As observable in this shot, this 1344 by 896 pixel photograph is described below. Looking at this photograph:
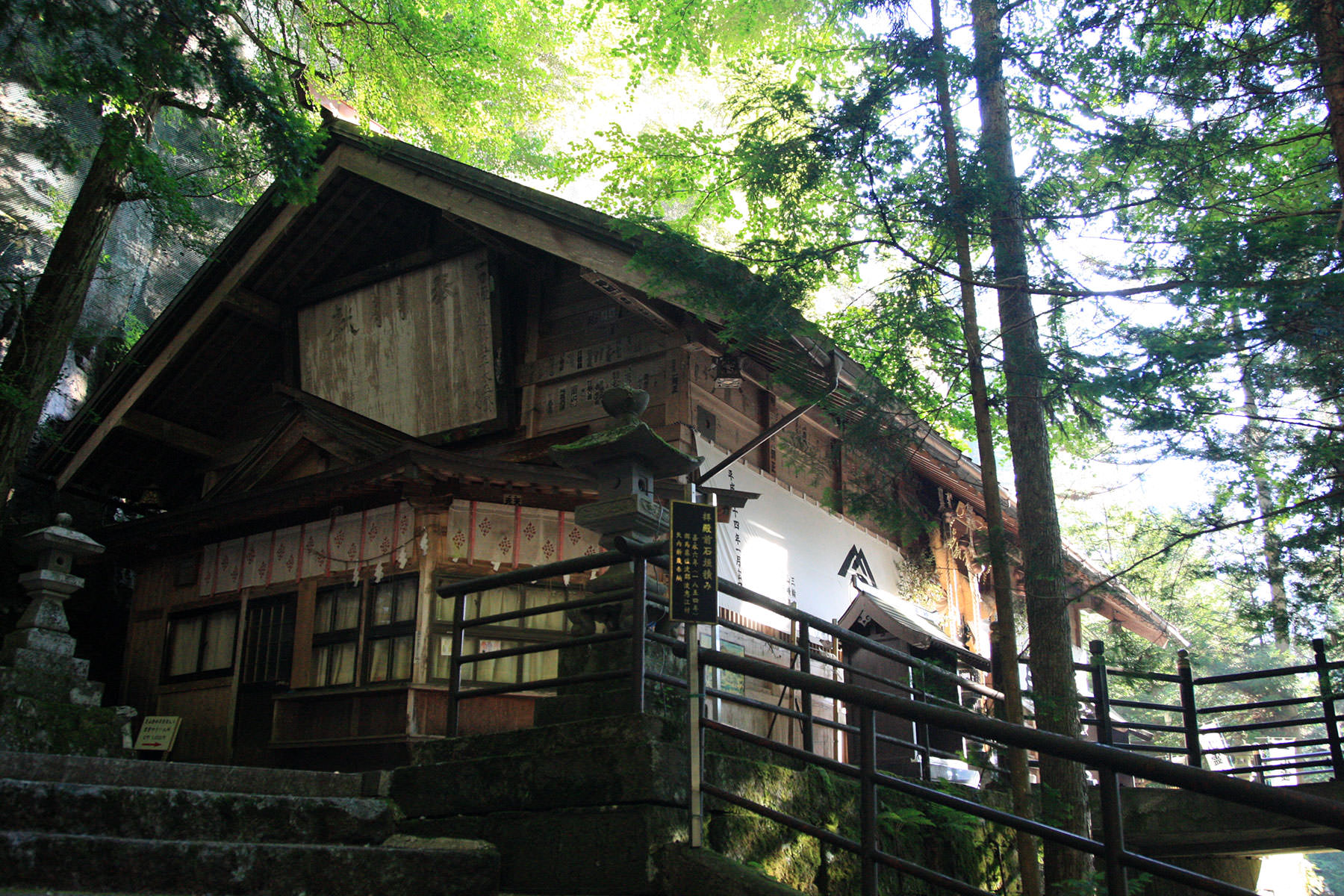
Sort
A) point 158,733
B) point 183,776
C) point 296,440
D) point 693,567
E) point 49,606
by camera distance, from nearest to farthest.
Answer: point 693,567 → point 183,776 → point 49,606 → point 158,733 → point 296,440

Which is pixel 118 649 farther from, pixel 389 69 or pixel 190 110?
pixel 389 69

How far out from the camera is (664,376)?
11.6 m

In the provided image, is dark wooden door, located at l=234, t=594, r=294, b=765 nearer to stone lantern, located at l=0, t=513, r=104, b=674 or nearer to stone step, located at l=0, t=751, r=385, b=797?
stone lantern, located at l=0, t=513, r=104, b=674

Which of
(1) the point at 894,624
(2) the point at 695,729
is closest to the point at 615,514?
(2) the point at 695,729

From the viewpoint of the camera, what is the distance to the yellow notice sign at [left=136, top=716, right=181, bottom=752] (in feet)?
40.8

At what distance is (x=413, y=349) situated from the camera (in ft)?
44.2

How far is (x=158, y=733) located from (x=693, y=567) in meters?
10.4

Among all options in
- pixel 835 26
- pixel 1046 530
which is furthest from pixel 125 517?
pixel 1046 530

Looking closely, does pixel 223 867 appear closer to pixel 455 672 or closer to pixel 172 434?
pixel 455 672

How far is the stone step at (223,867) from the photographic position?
172 inches

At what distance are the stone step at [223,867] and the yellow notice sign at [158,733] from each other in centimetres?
891

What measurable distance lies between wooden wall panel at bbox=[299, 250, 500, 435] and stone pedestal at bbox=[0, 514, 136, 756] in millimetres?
4507

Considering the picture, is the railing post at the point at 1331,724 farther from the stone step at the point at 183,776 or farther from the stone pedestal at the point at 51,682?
the stone pedestal at the point at 51,682

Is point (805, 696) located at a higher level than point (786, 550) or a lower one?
lower
